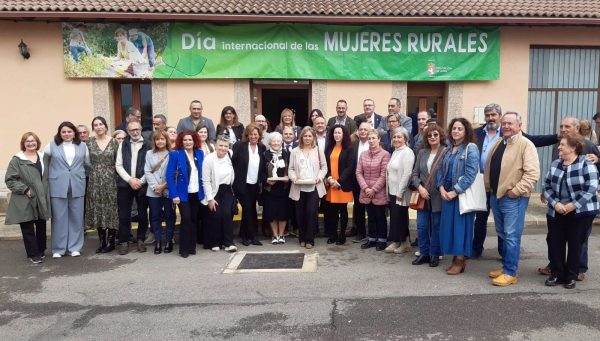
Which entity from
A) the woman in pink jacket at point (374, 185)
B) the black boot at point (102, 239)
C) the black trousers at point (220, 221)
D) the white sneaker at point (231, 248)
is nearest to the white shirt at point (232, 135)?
the black trousers at point (220, 221)

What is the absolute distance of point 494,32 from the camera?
9891 millimetres

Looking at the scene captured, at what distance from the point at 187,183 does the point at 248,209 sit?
97 centimetres

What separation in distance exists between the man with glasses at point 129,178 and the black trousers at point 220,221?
35.0 inches

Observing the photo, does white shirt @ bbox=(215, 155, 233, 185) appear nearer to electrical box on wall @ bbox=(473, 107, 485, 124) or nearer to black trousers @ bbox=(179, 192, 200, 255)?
black trousers @ bbox=(179, 192, 200, 255)

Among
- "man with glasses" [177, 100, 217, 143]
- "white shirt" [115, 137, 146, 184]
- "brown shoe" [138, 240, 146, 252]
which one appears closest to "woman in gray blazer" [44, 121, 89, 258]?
"white shirt" [115, 137, 146, 184]

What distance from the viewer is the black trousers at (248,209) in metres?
6.74

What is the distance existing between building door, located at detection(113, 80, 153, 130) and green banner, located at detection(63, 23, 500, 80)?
0.45 meters

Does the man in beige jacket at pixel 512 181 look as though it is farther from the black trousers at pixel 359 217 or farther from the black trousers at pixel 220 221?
the black trousers at pixel 220 221

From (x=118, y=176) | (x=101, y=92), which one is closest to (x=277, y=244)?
(x=118, y=176)

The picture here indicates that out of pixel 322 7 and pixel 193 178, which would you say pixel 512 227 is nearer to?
pixel 193 178

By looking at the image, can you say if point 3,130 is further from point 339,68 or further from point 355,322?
point 355,322

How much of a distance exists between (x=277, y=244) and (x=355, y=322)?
9.43ft

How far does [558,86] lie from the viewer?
10.4 metres

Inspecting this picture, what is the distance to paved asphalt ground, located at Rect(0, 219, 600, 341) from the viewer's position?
3988 millimetres
